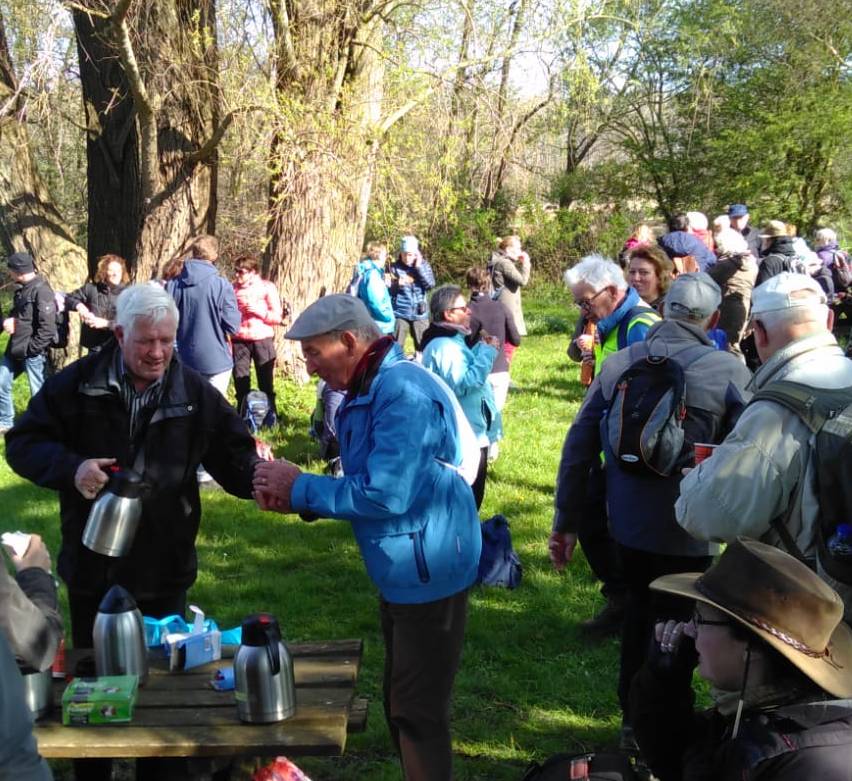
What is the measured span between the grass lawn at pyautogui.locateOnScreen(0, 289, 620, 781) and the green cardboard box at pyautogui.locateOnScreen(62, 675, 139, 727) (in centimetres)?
144

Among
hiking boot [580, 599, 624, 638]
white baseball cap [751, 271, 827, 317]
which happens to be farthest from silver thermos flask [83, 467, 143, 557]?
hiking boot [580, 599, 624, 638]

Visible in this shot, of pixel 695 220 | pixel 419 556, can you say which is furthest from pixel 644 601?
pixel 695 220

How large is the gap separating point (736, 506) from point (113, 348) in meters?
2.29

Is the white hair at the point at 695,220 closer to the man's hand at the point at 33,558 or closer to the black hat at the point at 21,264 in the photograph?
the black hat at the point at 21,264

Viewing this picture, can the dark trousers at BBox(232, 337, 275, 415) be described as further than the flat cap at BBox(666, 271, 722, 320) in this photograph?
Yes

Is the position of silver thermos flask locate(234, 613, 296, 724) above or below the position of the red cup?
below

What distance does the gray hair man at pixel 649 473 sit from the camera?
386 centimetres

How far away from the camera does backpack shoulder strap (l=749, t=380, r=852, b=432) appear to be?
2.83 m

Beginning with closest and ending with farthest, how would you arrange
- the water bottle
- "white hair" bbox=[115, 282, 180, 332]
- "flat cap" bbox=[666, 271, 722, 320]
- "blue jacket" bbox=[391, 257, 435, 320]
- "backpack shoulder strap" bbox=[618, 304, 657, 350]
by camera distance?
the water bottle
"white hair" bbox=[115, 282, 180, 332]
"flat cap" bbox=[666, 271, 722, 320]
"backpack shoulder strap" bbox=[618, 304, 657, 350]
"blue jacket" bbox=[391, 257, 435, 320]

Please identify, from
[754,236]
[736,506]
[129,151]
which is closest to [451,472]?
[736,506]

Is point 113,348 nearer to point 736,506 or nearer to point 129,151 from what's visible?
point 736,506

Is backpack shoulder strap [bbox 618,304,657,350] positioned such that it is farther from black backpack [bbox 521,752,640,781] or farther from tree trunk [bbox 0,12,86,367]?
tree trunk [bbox 0,12,86,367]

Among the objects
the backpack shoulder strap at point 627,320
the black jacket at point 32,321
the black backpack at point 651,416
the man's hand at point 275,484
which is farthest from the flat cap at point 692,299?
the black jacket at point 32,321

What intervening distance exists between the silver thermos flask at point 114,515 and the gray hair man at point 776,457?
6.09 ft
